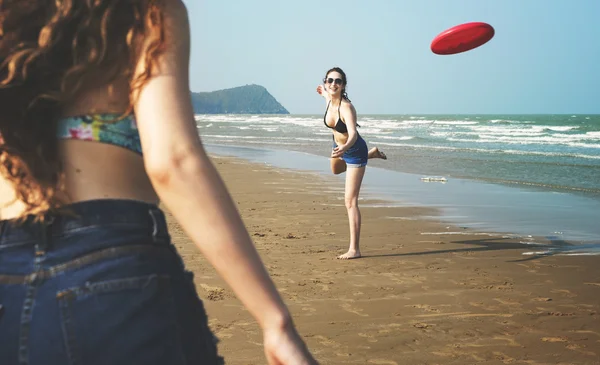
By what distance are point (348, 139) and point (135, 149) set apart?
236 inches

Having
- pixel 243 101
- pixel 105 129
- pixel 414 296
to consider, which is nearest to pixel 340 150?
pixel 414 296

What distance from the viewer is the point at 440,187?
539 inches

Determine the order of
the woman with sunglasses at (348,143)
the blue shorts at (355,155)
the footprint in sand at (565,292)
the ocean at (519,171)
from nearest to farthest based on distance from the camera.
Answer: the footprint in sand at (565,292) → the woman with sunglasses at (348,143) → the blue shorts at (355,155) → the ocean at (519,171)

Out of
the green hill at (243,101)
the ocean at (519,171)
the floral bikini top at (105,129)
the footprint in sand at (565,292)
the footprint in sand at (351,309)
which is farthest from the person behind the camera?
the green hill at (243,101)

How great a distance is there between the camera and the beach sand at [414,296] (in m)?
4.53

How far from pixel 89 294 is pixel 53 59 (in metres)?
0.41

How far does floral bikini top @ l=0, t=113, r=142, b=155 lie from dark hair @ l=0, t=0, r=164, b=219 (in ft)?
0.10

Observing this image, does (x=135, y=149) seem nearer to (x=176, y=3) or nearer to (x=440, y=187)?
(x=176, y=3)

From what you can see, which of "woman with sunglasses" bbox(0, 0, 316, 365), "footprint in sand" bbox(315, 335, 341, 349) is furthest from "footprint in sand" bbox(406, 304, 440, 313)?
"woman with sunglasses" bbox(0, 0, 316, 365)

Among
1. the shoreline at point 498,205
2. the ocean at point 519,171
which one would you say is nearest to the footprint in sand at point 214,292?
the shoreline at point 498,205

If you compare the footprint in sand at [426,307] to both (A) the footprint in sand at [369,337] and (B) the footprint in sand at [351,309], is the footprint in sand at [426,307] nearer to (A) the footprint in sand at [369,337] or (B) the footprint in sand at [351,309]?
(B) the footprint in sand at [351,309]

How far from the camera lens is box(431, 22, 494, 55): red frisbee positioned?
8977 mm

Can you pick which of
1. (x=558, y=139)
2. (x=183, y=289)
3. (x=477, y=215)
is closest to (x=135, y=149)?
(x=183, y=289)

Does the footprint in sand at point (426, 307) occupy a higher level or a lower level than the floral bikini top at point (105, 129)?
lower
